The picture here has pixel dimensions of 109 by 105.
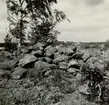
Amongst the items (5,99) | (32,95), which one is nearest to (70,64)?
(32,95)

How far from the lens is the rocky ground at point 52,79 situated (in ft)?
32.9

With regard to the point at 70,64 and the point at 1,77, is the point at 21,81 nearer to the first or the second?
the point at 1,77

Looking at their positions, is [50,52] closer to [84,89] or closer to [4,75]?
[4,75]

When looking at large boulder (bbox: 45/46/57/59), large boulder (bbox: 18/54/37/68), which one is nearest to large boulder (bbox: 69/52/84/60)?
large boulder (bbox: 45/46/57/59)

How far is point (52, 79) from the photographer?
38.1ft

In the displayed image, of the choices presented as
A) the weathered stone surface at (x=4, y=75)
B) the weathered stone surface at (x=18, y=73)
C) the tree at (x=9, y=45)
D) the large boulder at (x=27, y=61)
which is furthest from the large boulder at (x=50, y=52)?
the tree at (x=9, y=45)

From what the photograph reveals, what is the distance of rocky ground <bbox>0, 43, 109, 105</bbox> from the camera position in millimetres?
10040

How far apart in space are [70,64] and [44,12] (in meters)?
12.1

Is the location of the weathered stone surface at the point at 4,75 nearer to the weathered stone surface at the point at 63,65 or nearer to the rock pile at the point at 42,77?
the rock pile at the point at 42,77

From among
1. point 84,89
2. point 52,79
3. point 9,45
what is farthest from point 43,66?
point 9,45

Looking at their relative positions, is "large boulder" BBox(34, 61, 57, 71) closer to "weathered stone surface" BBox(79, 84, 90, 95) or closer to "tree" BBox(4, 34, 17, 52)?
"weathered stone surface" BBox(79, 84, 90, 95)

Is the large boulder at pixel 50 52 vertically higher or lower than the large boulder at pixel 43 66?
higher

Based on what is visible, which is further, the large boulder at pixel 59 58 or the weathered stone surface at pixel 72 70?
the large boulder at pixel 59 58

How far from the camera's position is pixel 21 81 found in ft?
39.1
